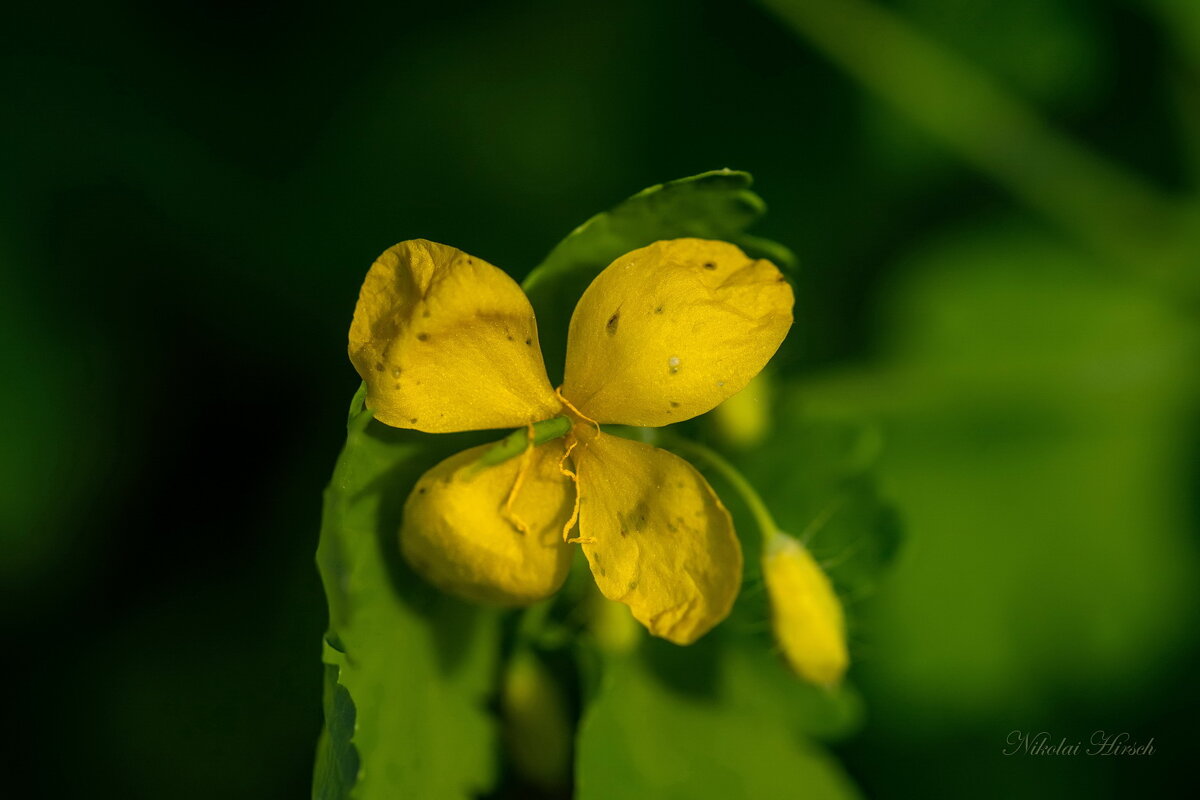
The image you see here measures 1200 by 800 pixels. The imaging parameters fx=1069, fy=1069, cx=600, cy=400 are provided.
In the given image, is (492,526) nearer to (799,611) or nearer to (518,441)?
(518,441)

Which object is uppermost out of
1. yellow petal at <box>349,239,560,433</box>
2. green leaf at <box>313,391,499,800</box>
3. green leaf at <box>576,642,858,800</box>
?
yellow petal at <box>349,239,560,433</box>

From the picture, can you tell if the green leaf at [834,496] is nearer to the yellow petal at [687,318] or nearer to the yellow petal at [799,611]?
the yellow petal at [799,611]

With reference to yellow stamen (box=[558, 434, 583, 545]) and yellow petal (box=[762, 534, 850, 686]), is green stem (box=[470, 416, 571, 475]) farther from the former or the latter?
yellow petal (box=[762, 534, 850, 686])

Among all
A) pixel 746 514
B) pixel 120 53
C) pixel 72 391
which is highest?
pixel 120 53

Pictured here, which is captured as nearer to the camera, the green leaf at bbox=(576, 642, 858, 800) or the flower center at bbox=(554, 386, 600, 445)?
the flower center at bbox=(554, 386, 600, 445)

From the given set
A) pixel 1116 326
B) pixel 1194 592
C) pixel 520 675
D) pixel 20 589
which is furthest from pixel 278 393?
pixel 1194 592

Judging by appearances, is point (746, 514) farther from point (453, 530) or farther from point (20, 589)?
point (20, 589)

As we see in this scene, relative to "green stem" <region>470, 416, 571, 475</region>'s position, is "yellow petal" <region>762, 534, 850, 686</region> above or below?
below

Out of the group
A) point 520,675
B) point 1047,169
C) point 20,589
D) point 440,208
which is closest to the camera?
point 520,675

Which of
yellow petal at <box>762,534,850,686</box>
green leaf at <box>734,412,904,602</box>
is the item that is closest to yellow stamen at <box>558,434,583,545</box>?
yellow petal at <box>762,534,850,686</box>
